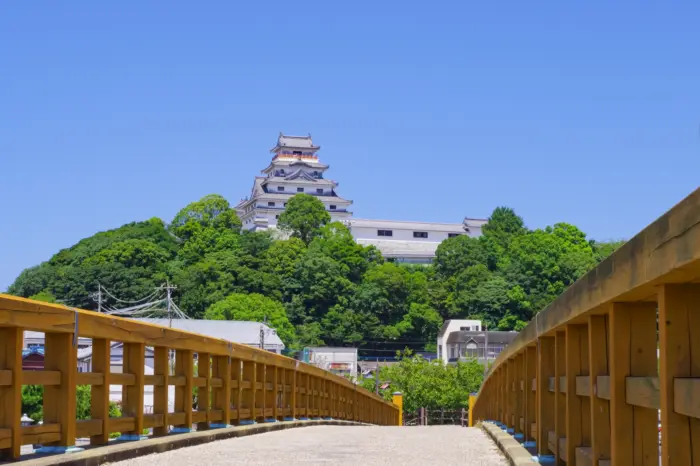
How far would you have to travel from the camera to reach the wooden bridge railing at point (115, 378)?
17.3ft

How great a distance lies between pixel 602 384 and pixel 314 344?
89.4 metres

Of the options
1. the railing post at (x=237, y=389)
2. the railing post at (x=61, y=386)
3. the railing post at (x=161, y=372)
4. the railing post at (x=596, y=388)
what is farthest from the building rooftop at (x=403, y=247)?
the railing post at (x=596, y=388)

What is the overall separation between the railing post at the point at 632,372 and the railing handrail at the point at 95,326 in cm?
285

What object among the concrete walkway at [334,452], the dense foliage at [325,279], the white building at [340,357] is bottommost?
the concrete walkway at [334,452]

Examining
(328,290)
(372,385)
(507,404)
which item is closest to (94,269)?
(328,290)

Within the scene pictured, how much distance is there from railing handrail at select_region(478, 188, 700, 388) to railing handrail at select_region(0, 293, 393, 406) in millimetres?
2668

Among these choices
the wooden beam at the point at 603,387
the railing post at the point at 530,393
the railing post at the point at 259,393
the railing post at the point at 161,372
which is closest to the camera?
the wooden beam at the point at 603,387

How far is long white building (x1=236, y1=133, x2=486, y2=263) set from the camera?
432 ft

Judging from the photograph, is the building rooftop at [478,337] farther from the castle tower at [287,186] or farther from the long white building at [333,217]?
the castle tower at [287,186]

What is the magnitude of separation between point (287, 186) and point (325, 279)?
4192 cm

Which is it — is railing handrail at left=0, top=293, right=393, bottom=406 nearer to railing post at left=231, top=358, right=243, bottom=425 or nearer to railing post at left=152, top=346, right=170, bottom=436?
railing post at left=152, top=346, right=170, bottom=436

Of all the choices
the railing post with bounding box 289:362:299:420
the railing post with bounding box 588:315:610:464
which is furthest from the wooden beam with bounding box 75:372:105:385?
the railing post with bounding box 289:362:299:420

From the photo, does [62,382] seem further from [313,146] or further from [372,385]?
[313,146]

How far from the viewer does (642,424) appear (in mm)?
3949
